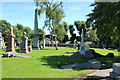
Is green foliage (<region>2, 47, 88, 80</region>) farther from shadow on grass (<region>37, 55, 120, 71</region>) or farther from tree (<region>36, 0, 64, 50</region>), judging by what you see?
tree (<region>36, 0, 64, 50</region>)

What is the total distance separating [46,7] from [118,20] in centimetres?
2146

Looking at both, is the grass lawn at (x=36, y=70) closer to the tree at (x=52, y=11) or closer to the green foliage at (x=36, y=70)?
the green foliage at (x=36, y=70)

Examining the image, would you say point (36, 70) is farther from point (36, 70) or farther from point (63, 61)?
point (63, 61)

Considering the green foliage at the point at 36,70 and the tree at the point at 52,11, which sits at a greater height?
the tree at the point at 52,11

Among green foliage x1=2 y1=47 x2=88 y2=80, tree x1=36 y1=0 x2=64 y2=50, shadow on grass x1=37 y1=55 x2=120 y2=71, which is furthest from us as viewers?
tree x1=36 y1=0 x2=64 y2=50

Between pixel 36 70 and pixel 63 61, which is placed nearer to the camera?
pixel 36 70

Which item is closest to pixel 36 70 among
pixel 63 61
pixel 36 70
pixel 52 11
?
pixel 36 70

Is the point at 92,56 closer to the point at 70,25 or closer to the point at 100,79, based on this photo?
the point at 100,79

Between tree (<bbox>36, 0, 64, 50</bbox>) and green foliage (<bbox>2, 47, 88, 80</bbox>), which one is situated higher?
tree (<bbox>36, 0, 64, 50</bbox>)

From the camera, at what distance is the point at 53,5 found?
2834 cm

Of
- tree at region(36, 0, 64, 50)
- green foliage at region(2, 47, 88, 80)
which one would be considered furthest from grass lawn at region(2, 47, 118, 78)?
tree at region(36, 0, 64, 50)

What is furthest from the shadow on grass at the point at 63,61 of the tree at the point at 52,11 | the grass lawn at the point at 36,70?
the tree at the point at 52,11

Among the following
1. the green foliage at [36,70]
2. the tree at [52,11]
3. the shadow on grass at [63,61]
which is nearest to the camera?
the green foliage at [36,70]

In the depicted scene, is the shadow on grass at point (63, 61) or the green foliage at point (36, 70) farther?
the shadow on grass at point (63, 61)
